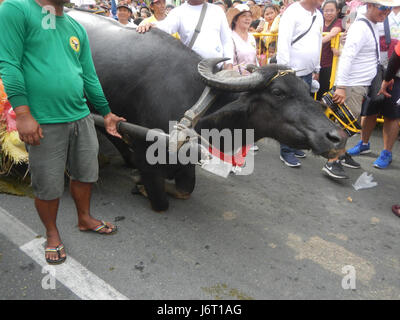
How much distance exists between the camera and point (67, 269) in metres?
2.31

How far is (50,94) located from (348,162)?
3743mm

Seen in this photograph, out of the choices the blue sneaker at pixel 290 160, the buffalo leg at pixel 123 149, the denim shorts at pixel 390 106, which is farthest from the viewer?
the blue sneaker at pixel 290 160

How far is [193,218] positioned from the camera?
3031mm

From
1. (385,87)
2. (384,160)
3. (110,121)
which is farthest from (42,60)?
(384,160)

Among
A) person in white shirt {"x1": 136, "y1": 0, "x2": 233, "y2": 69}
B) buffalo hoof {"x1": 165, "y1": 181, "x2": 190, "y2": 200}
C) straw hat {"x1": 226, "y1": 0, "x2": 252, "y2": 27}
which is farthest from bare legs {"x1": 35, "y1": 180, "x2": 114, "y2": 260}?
straw hat {"x1": 226, "y1": 0, "x2": 252, "y2": 27}

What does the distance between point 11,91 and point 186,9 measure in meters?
2.04

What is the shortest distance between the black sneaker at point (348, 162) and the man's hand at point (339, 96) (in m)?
0.86

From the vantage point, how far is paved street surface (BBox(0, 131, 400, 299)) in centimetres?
221

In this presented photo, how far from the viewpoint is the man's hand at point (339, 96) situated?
380cm

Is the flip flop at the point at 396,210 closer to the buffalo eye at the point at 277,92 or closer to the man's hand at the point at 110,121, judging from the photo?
the buffalo eye at the point at 277,92

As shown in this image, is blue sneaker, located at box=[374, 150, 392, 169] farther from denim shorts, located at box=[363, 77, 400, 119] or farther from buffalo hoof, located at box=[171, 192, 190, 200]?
buffalo hoof, located at box=[171, 192, 190, 200]

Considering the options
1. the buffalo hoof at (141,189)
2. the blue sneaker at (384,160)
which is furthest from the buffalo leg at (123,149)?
the blue sneaker at (384,160)

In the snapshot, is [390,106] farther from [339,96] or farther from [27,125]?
[27,125]

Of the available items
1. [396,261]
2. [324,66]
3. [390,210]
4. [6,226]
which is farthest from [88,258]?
[324,66]
